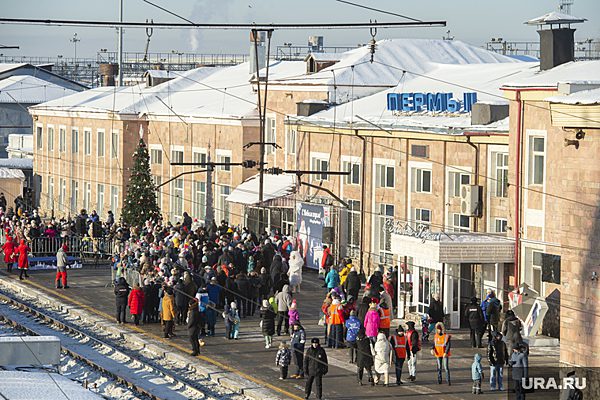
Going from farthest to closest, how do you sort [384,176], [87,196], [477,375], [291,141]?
[87,196] → [291,141] → [384,176] → [477,375]

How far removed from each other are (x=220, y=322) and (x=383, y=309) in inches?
270

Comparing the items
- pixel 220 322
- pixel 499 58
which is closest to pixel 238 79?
pixel 499 58

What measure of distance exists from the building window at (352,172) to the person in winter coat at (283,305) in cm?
1290

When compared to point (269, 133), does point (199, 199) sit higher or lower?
lower

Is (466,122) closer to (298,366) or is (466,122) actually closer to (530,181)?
(530,181)

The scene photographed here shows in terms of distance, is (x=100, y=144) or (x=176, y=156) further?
(x=100, y=144)

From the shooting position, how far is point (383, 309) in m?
29.0

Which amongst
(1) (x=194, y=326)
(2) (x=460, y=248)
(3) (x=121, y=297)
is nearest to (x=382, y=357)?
(1) (x=194, y=326)

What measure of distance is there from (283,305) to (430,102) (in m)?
12.0

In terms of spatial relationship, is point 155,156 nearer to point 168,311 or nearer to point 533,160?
point 168,311

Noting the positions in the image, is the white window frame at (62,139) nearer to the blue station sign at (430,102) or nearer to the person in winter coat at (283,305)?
the blue station sign at (430,102)

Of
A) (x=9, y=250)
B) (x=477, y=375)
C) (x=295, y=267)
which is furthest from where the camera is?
(x=9, y=250)

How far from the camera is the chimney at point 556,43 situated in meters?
37.2

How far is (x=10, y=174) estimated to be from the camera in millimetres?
71125
